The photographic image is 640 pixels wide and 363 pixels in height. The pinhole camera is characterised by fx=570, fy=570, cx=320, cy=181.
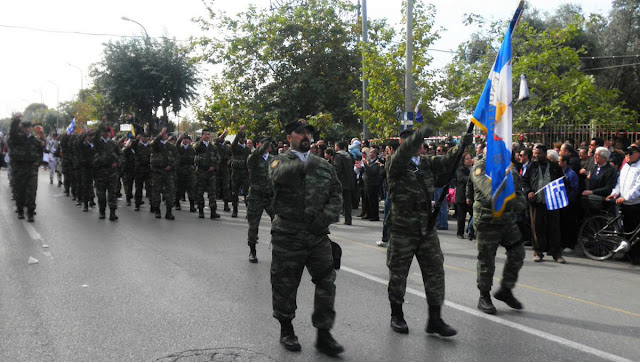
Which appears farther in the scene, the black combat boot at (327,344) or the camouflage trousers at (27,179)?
the camouflage trousers at (27,179)

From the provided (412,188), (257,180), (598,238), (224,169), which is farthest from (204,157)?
(412,188)

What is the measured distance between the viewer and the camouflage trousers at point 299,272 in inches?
186

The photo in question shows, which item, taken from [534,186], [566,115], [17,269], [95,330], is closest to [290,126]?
[95,330]

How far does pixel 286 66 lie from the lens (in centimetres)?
2403

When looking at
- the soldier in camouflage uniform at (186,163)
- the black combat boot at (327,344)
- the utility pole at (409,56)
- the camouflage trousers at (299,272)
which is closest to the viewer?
the black combat boot at (327,344)

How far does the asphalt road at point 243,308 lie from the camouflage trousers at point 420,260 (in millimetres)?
383

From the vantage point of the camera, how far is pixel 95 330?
16.8ft

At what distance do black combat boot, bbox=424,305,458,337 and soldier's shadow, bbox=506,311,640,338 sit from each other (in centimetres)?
122

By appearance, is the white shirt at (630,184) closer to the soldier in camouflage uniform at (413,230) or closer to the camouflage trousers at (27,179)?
the soldier in camouflage uniform at (413,230)

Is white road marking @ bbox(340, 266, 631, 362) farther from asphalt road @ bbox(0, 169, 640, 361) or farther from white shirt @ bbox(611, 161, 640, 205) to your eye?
white shirt @ bbox(611, 161, 640, 205)

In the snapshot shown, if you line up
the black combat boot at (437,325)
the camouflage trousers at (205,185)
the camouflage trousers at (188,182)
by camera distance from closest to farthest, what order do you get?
the black combat boot at (437,325), the camouflage trousers at (205,185), the camouflage trousers at (188,182)

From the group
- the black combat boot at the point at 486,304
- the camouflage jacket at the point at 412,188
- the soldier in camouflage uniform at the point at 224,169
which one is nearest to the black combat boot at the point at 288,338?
the camouflage jacket at the point at 412,188

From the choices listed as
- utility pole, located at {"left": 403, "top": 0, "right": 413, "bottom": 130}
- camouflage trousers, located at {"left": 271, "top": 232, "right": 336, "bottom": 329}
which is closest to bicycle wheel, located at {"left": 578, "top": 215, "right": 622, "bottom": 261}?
camouflage trousers, located at {"left": 271, "top": 232, "right": 336, "bottom": 329}

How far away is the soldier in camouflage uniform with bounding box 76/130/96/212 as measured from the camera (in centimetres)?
1485
